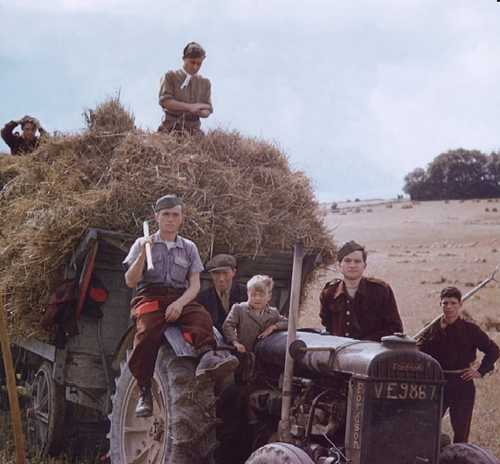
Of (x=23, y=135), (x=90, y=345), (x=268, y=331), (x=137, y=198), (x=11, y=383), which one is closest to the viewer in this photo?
(x=11, y=383)

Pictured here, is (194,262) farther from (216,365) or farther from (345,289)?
(345,289)

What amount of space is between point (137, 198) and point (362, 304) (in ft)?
7.29

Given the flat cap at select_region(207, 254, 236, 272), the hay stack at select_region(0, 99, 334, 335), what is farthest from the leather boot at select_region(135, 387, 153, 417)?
the hay stack at select_region(0, 99, 334, 335)

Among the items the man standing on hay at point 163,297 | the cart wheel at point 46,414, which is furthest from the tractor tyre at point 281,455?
the cart wheel at point 46,414

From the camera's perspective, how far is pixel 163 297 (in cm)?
604

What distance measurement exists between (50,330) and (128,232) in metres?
1.27

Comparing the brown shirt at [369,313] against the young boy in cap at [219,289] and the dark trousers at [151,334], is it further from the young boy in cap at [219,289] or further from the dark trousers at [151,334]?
the dark trousers at [151,334]

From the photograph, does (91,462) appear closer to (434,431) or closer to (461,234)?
(434,431)

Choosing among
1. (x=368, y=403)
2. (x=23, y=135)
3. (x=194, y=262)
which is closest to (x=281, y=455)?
(x=368, y=403)

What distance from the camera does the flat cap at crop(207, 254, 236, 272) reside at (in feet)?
22.5

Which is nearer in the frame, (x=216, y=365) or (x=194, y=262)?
(x=216, y=365)

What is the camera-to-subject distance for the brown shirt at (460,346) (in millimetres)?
7086

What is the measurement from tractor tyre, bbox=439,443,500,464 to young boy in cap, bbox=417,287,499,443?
54.7 inches

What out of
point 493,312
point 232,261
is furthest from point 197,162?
point 493,312
